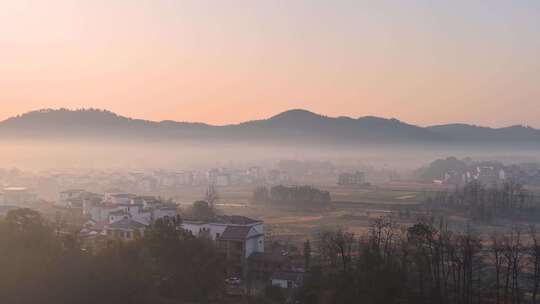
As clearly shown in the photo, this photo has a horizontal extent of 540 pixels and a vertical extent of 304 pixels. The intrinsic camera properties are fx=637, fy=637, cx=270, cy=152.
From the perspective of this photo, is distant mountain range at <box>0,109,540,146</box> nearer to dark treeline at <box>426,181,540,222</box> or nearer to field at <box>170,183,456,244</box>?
field at <box>170,183,456,244</box>

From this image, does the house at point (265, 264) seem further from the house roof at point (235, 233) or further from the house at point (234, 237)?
the house roof at point (235, 233)

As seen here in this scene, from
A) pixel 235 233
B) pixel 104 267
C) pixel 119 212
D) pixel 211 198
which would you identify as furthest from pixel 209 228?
pixel 211 198

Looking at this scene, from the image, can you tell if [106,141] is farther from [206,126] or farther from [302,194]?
[302,194]

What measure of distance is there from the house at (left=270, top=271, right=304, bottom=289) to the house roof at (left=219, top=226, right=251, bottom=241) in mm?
3162

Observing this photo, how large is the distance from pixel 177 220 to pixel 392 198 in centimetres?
3265

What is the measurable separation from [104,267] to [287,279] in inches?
242

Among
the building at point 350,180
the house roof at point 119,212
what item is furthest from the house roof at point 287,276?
the building at point 350,180

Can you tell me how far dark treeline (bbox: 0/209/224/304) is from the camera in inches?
505

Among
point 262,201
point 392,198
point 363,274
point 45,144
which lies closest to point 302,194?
point 262,201

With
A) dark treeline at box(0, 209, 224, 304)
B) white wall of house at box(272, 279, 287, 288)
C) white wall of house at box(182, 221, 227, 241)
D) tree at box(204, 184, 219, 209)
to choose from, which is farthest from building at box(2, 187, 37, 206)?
dark treeline at box(0, 209, 224, 304)

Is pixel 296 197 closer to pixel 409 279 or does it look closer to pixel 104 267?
pixel 409 279

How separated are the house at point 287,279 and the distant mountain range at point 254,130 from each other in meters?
122

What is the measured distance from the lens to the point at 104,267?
551 inches

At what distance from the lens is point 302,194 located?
43.3 meters
